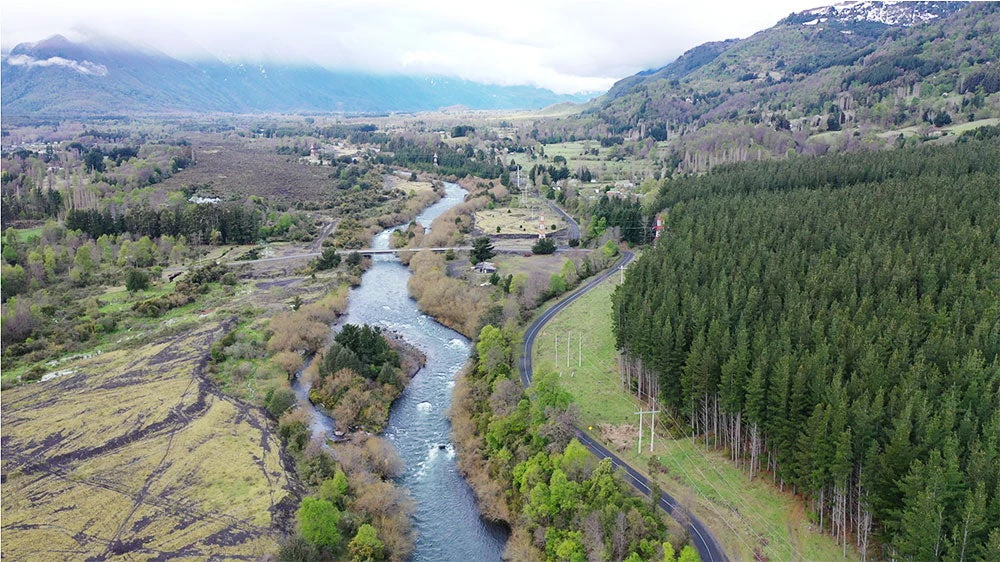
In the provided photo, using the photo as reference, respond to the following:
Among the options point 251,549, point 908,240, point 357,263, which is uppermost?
point 908,240

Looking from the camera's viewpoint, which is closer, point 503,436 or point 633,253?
point 503,436

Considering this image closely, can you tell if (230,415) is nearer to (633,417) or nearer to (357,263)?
(633,417)

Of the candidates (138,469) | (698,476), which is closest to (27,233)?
(138,469)

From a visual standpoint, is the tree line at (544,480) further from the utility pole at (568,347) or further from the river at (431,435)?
the utility pole at (568,347)

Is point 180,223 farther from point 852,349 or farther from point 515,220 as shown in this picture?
point 852,349

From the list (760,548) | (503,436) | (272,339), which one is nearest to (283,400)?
(272,339)

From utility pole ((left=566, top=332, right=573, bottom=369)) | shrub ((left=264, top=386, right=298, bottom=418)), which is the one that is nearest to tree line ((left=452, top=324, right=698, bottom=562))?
utility pole ((left=566, top=332, right=573, bottom=369))
